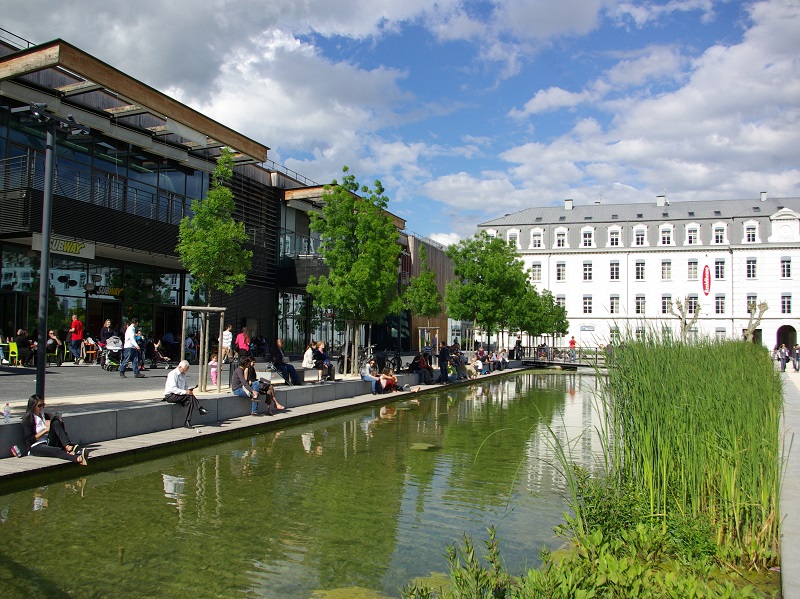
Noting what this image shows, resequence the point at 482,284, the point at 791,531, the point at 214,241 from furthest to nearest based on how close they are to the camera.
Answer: the point at 482,284 < the point at 214,241 < the point at 791,531

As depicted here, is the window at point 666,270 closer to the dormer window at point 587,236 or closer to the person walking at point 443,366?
the dormer window at point 587,236

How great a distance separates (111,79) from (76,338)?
804 centimetres

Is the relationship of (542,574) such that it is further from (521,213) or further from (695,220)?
(521,213)

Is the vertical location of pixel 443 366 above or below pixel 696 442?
below

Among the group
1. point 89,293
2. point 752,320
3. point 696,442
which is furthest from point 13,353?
point 752,320

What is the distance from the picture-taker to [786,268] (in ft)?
210

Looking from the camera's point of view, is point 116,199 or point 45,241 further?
point 116,199

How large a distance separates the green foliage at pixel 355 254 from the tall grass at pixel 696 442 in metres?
14.6

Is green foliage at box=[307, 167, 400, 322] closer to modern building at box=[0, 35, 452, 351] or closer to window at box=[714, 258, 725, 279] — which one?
modern building at box=[0, 35, 452, 351]

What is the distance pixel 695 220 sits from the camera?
67.9 metres

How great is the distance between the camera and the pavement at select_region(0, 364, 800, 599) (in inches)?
207

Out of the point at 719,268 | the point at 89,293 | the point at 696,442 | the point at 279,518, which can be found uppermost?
the point at 719,268

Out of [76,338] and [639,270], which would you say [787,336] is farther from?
[76,338]

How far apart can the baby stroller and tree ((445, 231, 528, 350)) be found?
1972 cm
